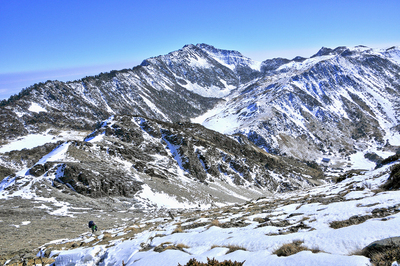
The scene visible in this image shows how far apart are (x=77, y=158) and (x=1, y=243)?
33.0 m

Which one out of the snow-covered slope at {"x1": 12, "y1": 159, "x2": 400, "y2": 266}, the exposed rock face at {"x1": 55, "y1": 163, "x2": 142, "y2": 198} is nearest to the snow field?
the snow-covered slope at {"x1": 12, "y1": 159, "x2": 400, "y2": 266}

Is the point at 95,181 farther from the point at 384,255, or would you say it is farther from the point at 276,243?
the point at 384,255

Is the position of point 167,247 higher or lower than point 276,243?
lower

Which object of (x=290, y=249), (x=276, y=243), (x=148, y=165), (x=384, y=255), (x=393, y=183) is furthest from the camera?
(x=148, y=165)

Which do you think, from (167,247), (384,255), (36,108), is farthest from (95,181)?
(36,108)

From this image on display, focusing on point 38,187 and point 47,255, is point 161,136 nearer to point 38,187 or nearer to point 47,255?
point 38,187

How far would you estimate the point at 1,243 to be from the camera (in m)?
22.0

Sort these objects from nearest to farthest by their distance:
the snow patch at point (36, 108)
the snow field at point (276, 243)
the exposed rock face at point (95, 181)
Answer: the snow field at point (276, 243) < the exposed rock face at point (95, 181) < the snow patch at point (36, 108)

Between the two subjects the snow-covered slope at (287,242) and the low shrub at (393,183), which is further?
the low shrub at (393,183)

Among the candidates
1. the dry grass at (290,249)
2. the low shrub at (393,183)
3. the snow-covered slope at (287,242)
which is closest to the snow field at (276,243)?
the snow-covered slope at (287,242)

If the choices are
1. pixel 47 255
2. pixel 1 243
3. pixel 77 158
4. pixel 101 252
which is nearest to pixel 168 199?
pixel 77 158

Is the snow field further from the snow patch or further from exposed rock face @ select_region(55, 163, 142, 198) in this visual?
the snow patch

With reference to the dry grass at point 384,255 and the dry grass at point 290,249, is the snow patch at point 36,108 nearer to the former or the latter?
the dry grass at point 290,249

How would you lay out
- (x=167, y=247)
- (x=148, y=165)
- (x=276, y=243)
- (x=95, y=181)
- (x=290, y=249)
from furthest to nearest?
(x=148, y=165), (x=95, y=181), (x=167, y=247), (x=276, y=243), (x=290, y=249)
